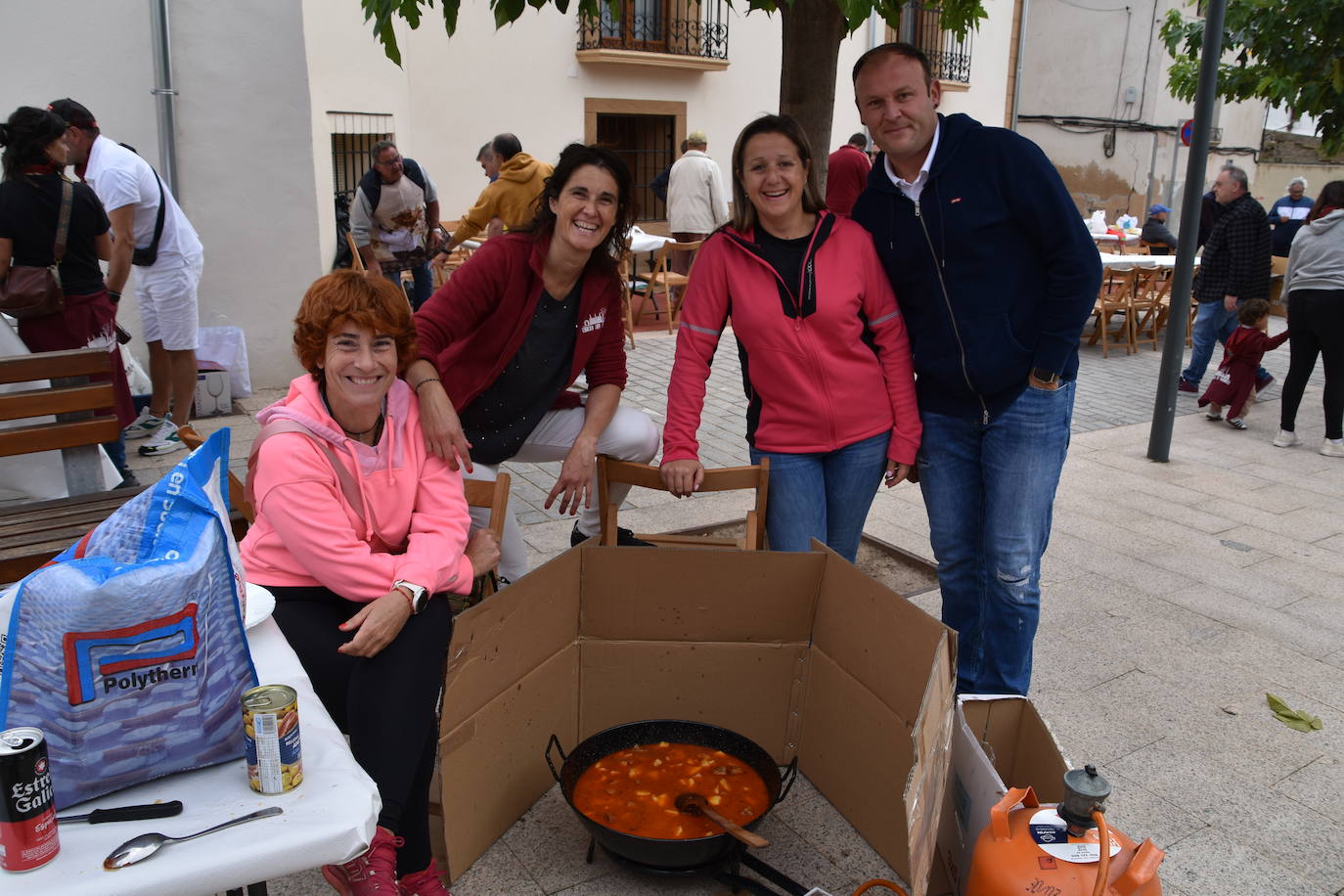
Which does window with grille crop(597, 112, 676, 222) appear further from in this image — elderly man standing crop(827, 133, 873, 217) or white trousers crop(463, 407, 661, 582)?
white trousers crop(463, 407, 661, 582)

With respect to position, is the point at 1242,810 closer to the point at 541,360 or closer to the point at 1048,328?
the point at 1048,328

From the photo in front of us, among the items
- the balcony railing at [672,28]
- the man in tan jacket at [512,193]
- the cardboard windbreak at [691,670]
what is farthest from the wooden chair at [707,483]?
the balcony railing at [672,28]

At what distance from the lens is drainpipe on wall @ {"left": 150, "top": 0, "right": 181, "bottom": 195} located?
253 inches

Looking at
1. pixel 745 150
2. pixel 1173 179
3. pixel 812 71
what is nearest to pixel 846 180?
pixel 812 71

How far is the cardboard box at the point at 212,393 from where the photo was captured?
6.76 meters

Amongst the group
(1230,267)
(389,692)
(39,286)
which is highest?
(1230,267)

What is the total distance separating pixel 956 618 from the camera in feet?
10.6

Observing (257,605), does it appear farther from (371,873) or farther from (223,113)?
(223,113)

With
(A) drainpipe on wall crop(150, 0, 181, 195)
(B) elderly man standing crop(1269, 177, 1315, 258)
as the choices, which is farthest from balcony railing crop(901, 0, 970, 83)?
(A) drainpipe on wall crop(150, 0, 181, 195)

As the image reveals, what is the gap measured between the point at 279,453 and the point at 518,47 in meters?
12.3

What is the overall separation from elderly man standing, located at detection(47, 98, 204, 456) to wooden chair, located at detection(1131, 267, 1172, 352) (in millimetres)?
8934

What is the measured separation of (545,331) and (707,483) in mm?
721

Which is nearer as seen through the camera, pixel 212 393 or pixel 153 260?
pixel 153 260

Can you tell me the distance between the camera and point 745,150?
9.53 ft
